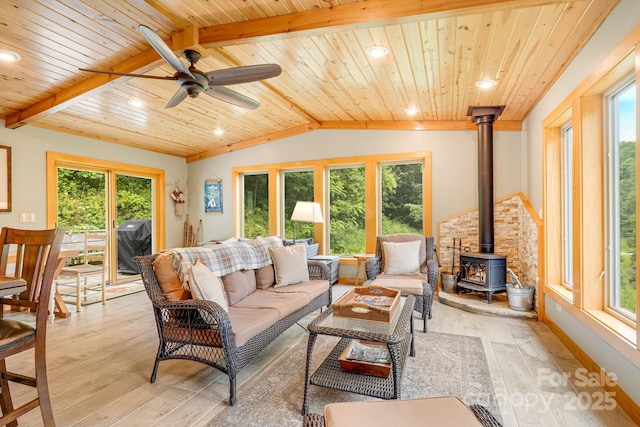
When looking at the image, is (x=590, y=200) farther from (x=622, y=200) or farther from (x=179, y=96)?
(x=179, y=96)

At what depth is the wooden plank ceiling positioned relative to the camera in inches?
93.8

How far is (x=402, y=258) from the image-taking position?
4094mm

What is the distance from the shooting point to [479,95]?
3865mm

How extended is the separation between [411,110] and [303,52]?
6.96 feet

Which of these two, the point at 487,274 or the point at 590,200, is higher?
the point at 590,200

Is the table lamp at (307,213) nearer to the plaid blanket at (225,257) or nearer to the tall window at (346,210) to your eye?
the plaid blanket at (225,257)

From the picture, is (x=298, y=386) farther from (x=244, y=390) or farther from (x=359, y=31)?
(x=359, y=31)

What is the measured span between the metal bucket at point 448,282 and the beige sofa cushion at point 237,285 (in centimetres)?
282

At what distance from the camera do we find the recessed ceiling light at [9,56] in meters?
2.86

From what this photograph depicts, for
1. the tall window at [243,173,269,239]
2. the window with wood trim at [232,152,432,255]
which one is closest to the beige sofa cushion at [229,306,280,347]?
the window with wood trim at [232,152,432,255]

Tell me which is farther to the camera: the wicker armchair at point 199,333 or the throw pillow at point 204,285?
the throw pillow at point 204,285

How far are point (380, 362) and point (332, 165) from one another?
4.20m

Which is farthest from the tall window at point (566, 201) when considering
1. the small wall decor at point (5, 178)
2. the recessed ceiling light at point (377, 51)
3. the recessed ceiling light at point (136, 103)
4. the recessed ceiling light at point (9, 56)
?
the small wall decor at point (5, 178)

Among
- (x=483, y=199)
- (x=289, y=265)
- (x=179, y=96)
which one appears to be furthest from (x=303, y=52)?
(x=483, y=199)
